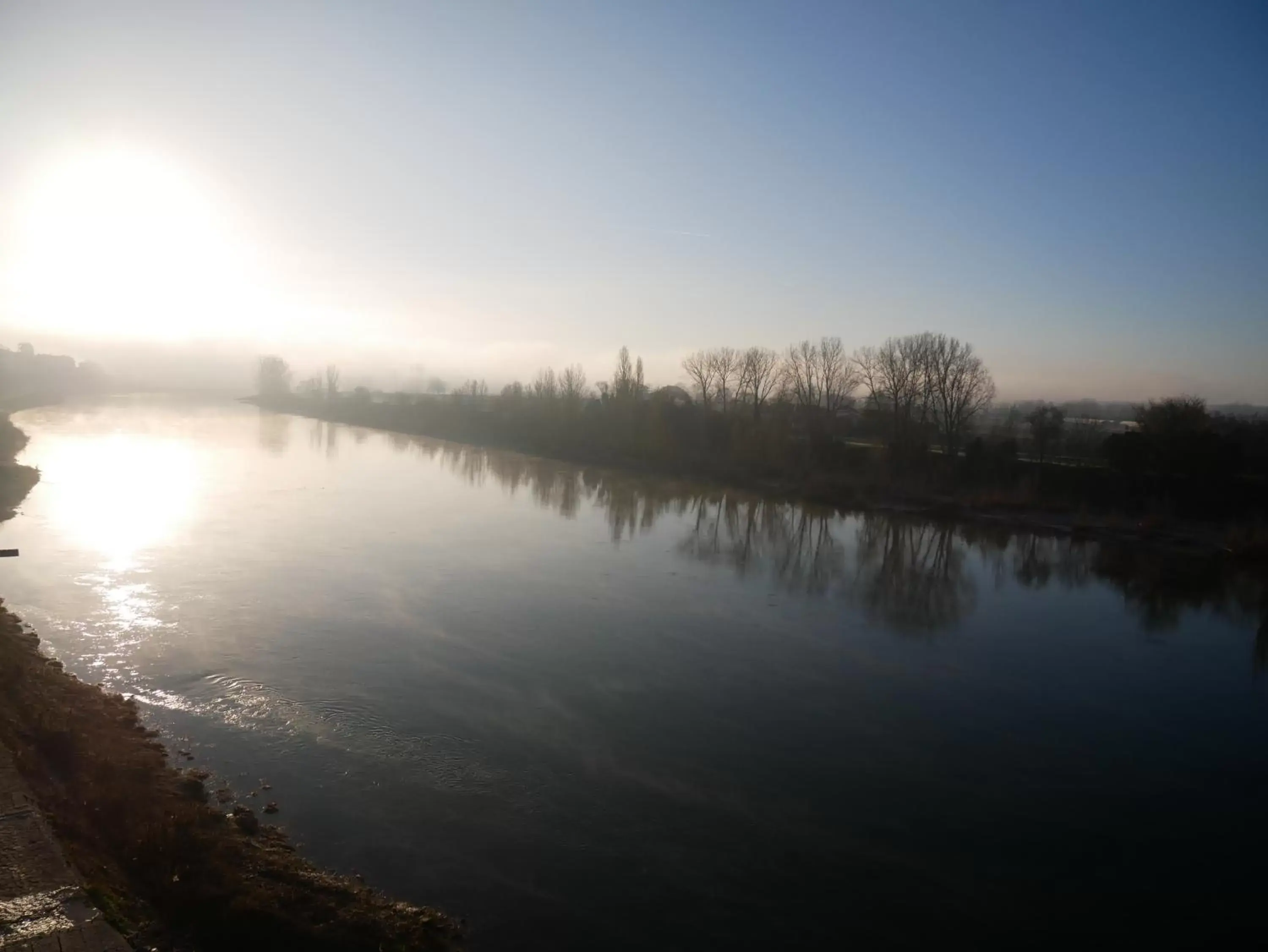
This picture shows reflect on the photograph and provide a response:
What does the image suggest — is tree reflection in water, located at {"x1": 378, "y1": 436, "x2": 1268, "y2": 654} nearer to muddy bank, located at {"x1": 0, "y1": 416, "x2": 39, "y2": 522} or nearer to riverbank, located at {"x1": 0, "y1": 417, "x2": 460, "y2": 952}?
riverbank, located at {"x1": 0, "y1": 417, "x2": 460, "y2": 952}

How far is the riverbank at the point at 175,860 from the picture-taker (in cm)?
361

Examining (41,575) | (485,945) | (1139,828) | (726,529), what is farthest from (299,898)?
(726,529)

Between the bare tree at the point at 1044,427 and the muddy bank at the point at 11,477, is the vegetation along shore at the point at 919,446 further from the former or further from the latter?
the muddy bank at the point at 11,477

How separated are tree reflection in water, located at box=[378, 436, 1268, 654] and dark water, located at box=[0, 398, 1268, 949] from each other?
16 cm

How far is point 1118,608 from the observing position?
40.7ft

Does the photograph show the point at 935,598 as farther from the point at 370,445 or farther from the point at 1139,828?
the point at 370,445

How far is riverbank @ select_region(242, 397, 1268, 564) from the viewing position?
18.0 metres

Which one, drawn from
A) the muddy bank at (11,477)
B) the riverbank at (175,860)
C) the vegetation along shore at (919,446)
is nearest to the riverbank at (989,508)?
the vegetation along shore at (919,446)

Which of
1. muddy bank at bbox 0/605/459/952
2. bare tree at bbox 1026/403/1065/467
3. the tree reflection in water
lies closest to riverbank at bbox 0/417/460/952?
muddy bank at bbox 0/605/459/952

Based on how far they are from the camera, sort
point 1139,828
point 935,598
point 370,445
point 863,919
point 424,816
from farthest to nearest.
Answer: point 370,445 < point 935,598 < point 1139,828 < point 424,816 < point 863,919

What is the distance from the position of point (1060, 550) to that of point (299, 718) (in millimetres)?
16368

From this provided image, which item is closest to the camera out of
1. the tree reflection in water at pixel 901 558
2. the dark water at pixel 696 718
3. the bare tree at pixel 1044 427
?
the dark water at pixel 696 718

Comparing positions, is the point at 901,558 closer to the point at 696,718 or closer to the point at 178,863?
the point at 696,718

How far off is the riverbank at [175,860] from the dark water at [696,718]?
278mm
